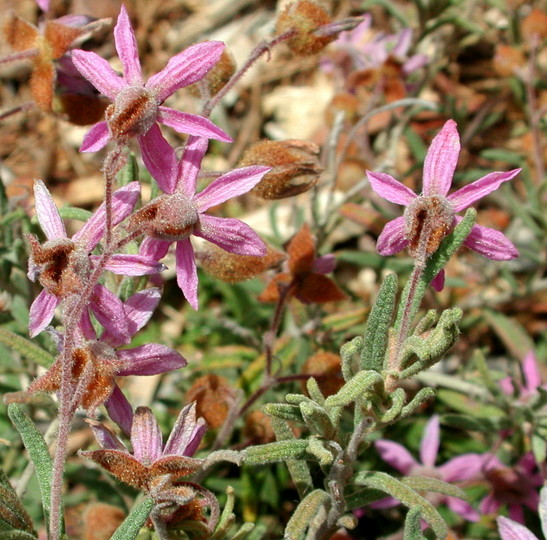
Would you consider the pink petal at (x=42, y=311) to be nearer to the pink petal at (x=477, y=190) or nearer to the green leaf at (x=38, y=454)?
the green leaf at (x=38, y=454)

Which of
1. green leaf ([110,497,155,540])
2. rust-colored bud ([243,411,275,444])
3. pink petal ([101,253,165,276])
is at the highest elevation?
pink petal ([101,253,165,276])

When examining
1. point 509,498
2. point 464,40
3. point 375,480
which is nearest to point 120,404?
point 375,480

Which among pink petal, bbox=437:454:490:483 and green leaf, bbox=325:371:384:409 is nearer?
Answer: green leaf, bbox=325:371:384:409

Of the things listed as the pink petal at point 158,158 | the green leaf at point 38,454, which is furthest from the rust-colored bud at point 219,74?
the green leaf at point 38,454

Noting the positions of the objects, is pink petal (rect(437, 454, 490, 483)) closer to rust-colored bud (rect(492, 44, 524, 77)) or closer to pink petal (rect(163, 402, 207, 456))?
pink petal (rect(163, 402, 207, 456))

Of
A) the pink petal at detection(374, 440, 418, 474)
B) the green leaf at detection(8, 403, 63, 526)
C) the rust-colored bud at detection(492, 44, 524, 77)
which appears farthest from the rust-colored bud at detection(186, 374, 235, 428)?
the rust-colored bud at detection(492, 44, 524, 77)

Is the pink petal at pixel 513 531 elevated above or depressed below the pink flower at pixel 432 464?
above

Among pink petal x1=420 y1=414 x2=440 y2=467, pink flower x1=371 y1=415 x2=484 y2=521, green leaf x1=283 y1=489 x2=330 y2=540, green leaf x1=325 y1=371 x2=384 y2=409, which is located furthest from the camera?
pink petal x1=420 y1=414 x2=440 y2=467
